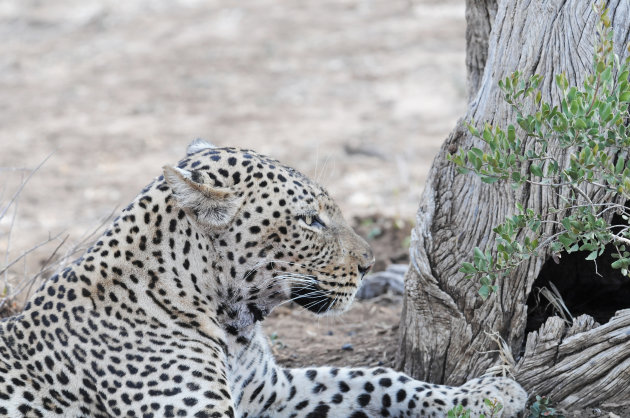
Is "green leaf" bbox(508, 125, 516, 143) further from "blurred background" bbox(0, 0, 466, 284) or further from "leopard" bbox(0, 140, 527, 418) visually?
"blurred background" bbox(0, 0, 466, 284)

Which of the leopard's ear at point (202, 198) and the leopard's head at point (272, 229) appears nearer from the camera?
the leopard's ear at point (202, 198)

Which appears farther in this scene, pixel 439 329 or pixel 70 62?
pixel 70 62

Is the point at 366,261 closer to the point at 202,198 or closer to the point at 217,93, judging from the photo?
the point at 202,198

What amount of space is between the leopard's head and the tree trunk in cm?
53

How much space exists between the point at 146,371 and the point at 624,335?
8.60ft

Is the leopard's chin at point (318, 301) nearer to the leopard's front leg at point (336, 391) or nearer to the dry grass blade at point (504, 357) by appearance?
the leopard's front leg at point (336, 391)

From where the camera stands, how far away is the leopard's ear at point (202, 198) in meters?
4.50

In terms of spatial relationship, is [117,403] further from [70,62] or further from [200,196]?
[70,62]

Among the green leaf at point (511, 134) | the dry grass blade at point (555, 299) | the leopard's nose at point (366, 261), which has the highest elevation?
the green leaf at point (511, 134)

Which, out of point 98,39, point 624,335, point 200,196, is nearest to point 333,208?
point 200,196

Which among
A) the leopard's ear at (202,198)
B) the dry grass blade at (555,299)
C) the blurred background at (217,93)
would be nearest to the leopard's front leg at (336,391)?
the dry grass blade at (555,299)

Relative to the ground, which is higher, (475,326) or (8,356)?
(8,356)

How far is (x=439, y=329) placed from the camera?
17.9ft

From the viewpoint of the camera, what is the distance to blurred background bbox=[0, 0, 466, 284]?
1251cm
